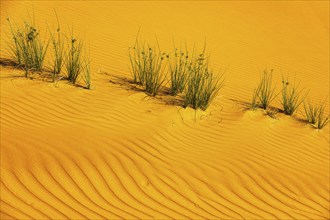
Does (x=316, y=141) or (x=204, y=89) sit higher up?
(x=204, y=89)

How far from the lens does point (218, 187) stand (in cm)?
466

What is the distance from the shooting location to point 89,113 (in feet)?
19.1

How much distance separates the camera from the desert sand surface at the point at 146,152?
13.7 ft

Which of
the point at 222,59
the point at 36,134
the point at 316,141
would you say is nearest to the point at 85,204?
the point at 36,134

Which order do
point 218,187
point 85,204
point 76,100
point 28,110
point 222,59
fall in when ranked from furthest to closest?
1. point 222,59
2. point 76,100
3. point 28,110
4. point 218,187
5. point 85,204

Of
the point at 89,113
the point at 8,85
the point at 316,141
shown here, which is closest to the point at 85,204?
the point at 89,113

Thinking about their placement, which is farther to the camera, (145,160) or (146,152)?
(146,152)

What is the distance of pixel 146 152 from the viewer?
506 cm

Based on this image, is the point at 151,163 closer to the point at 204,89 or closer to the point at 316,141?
the point at 204,89

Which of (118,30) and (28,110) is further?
(118,30)

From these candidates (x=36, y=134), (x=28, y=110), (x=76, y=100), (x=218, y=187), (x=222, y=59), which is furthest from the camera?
(x=222, y=59)

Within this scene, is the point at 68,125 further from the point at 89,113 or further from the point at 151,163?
the point at 151,163

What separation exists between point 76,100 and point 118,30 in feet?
13.9

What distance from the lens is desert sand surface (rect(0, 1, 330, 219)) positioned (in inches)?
164
